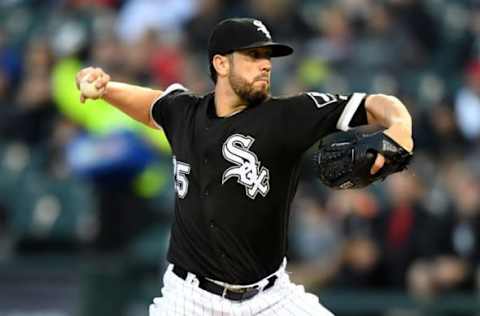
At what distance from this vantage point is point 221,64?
5.13 metres

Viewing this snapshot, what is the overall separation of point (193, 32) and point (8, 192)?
2.50m

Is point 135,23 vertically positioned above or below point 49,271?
above

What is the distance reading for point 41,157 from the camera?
430 inches

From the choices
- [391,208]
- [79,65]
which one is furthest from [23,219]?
[391,208]

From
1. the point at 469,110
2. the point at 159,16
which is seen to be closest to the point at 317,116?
the point at 469,110

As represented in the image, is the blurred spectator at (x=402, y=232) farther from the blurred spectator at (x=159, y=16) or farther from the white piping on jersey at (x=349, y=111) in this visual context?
the blurred spectator at (x=159, y=16)

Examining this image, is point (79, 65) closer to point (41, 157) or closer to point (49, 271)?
point (41, 157)

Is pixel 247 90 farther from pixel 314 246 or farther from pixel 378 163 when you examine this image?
pixel 314 246

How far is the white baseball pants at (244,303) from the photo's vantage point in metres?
5.05

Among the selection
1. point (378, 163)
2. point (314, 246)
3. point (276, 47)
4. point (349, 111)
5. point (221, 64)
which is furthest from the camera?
point (314, 246)

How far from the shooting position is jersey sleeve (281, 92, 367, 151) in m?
4.82

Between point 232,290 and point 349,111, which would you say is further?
point 232,290

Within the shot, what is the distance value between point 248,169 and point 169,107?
2.19ft

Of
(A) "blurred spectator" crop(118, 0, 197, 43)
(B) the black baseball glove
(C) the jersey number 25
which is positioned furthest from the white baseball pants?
(A) "blurred spectator" crop(118, 0, 197, 43)
